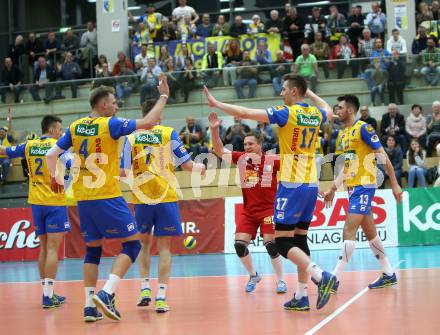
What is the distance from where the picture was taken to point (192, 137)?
2023cm

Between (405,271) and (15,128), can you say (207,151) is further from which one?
(405,271)

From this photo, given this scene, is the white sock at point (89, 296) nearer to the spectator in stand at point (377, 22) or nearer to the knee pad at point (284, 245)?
the knee pad at point (284, 245)

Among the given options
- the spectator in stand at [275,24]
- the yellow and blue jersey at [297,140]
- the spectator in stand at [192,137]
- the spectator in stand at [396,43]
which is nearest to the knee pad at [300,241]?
the yellow and blue jersey at [297,140]

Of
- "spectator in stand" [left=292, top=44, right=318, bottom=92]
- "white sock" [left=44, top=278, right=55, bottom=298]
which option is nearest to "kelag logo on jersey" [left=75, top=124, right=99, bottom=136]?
"white sock" [left=44, top=278, right=55, bottom=298]

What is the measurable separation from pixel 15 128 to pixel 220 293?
12.9 meters

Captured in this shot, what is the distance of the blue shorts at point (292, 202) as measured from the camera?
8.80 metres

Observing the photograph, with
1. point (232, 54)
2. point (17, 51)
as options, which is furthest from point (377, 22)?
point (17, 51)

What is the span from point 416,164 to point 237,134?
454cm

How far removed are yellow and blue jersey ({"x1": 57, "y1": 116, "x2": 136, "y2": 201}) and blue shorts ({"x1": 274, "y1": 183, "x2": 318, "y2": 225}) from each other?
1873mm

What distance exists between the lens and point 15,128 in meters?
22.1

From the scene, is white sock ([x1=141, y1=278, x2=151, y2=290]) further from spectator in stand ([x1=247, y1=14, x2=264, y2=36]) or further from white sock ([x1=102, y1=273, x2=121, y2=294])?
spectator in stand ([x1=247, y1=14, x2=264, y2=36])

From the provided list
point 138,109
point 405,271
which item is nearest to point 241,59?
point 138,109

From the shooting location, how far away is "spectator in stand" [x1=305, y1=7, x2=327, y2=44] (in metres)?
23.7

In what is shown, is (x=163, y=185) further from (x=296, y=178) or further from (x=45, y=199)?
(x=45, y=199)
